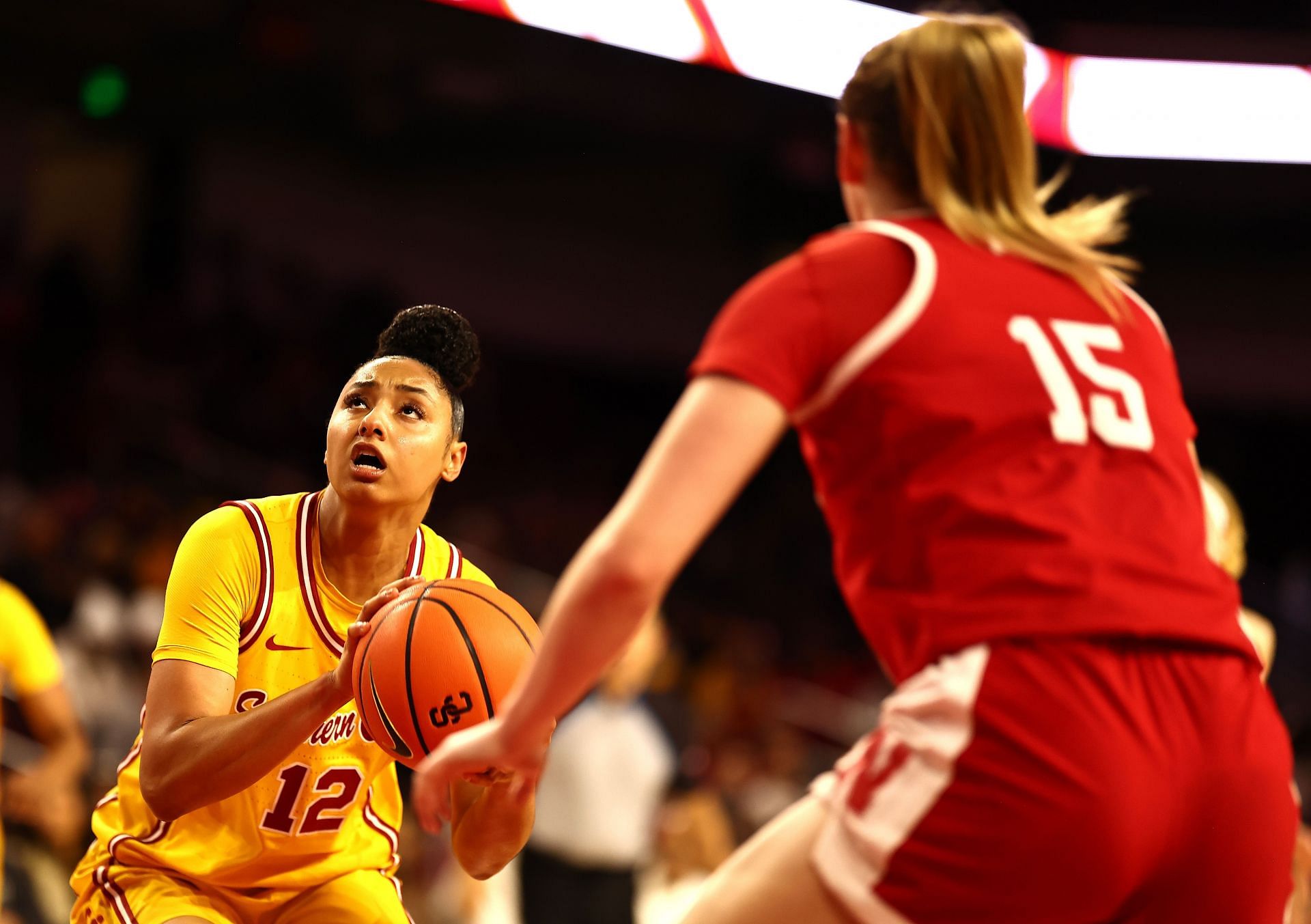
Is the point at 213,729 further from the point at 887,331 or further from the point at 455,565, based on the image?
the point at 887,331

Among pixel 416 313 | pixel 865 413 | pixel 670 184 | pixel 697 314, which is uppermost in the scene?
pixel 865 413

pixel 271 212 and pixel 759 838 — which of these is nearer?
pixel 759 838

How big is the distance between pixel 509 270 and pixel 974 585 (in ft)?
50.8

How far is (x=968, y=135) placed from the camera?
2145 mm

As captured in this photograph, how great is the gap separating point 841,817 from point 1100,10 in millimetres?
13241

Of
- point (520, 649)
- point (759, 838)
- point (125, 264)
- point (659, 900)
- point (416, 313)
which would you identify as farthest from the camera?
point (125, 264)

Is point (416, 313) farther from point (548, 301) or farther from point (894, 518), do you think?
point (548, 301)

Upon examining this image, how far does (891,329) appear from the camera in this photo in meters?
2.01

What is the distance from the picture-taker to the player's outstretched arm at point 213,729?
2.85 metres

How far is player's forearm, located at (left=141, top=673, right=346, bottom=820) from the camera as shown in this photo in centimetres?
285

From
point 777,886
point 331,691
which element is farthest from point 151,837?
point 777,886

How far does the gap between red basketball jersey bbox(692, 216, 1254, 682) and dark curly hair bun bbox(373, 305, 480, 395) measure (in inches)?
55.9

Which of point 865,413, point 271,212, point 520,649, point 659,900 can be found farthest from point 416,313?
point 271,212

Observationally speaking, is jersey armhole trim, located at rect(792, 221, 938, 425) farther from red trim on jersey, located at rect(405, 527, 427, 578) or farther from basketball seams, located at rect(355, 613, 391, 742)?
red trim on jersey, located at rect(405, 527, 427, 578)
